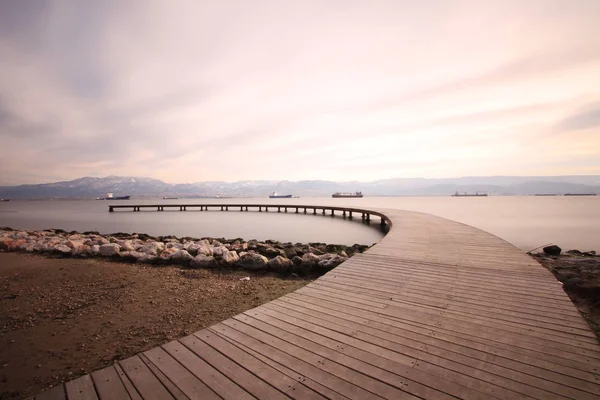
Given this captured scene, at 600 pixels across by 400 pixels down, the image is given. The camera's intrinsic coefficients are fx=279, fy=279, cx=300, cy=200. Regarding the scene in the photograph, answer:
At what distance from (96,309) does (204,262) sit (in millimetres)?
3549

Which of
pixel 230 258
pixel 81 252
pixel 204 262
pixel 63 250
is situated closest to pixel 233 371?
pixel 230 258

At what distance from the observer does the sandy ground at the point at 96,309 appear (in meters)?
3.94

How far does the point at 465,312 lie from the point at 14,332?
7.19 metres

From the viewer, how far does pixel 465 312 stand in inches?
142

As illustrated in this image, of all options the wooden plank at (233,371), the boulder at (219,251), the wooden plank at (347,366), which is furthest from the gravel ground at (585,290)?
the boulder at (219,251)

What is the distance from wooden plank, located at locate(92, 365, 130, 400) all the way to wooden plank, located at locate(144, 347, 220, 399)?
30 centimetres

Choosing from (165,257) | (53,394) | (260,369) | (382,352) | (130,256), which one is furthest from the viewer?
(130,256)

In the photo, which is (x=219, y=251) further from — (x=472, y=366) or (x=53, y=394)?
(x=472, y=366)

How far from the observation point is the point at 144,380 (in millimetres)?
2408

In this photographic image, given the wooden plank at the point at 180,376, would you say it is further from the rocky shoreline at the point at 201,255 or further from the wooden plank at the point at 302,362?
the rocky shoreline at the point at 201,255

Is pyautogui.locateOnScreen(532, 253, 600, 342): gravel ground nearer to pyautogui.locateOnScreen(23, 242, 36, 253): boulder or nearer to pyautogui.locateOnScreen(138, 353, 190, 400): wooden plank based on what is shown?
pyautogui.locateOnScreen(138, 353, 190, 400): wooden plank

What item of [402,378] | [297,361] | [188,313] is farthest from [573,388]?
[188,313]

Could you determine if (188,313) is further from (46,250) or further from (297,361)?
(46,250)

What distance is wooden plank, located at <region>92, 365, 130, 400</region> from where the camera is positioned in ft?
7.32
